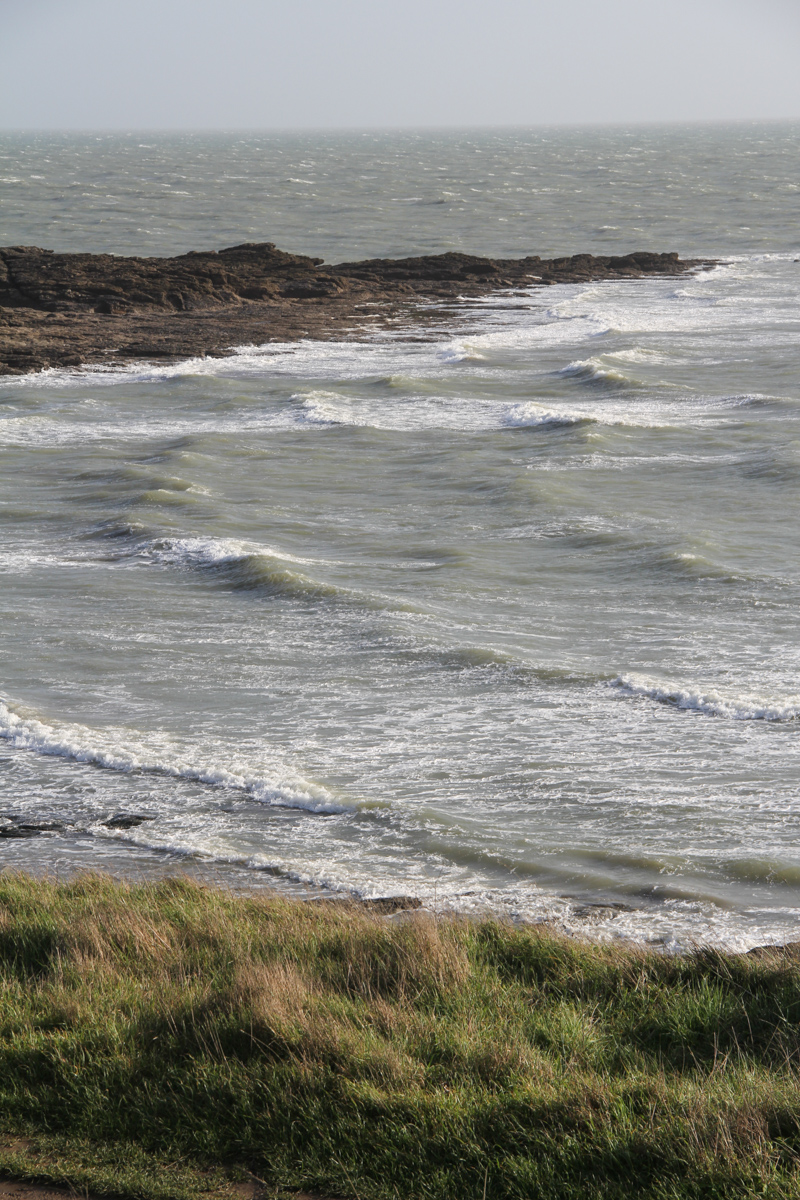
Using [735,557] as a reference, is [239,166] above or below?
above

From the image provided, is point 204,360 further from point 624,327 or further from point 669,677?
point 669,677

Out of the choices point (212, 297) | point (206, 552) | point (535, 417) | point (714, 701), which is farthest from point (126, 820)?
point (212, 297)

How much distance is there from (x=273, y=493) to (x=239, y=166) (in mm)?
125034

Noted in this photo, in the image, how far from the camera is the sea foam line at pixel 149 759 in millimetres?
10297

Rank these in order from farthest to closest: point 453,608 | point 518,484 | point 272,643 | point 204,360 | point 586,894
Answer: point 204,360, point 518,484, point 453,608, point 272,643, point 586,894

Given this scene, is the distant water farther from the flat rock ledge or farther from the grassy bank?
the flat rock ledge

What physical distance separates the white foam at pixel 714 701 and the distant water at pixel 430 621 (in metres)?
0.04

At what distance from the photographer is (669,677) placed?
1284 centimetres

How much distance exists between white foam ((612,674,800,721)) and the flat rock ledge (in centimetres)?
2478

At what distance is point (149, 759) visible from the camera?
1102cm

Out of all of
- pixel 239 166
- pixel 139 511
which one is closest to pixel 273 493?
pixel 139 511

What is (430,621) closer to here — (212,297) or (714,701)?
(714,701)

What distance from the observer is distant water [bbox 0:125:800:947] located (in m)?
9.41

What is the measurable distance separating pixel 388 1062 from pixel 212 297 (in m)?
38.9
